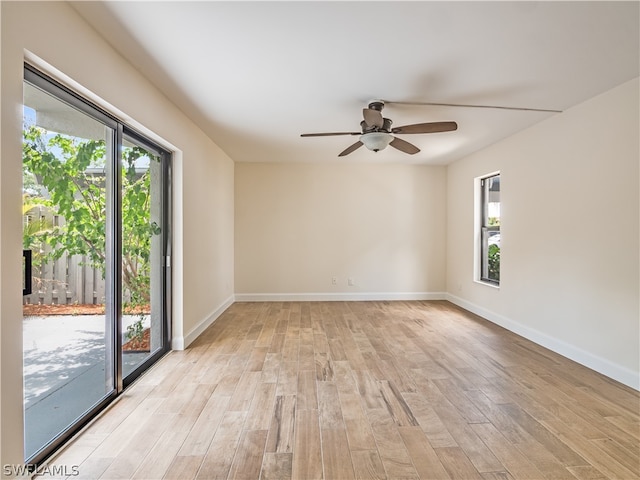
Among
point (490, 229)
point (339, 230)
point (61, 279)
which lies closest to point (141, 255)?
point (61, 279)

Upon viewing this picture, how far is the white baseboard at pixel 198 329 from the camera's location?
342 centimetres

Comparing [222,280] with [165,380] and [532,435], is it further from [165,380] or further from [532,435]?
[532,435]

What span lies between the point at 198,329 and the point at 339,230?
3.01 meters

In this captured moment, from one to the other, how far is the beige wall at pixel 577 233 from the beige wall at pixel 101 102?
3939 millimetres

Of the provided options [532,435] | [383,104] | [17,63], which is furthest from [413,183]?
[17,63]

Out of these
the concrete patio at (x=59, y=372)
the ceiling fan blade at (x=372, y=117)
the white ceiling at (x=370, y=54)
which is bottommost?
the concrete patio at (x=59, y=372)

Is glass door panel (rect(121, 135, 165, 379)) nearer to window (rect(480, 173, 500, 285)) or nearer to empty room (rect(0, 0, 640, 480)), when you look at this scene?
empty room (rect(0, 0, 640, 480))

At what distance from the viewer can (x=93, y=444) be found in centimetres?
187

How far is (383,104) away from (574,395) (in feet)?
9.41

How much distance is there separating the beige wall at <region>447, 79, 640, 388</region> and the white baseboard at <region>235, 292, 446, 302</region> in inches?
59.4

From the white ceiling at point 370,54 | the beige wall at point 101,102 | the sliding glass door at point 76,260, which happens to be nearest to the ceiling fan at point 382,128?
the white ceiling at point 370,54

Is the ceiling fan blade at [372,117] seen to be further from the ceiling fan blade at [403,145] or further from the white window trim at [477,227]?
the white window trim at [477,227]

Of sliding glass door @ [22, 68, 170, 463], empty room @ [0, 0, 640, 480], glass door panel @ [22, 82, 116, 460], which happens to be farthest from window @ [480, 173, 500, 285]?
glass door panel @ [22, 82, 116, 460]

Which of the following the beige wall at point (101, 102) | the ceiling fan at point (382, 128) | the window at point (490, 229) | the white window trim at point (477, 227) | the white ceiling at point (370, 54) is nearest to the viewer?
the beige wall at point (101, 102)
